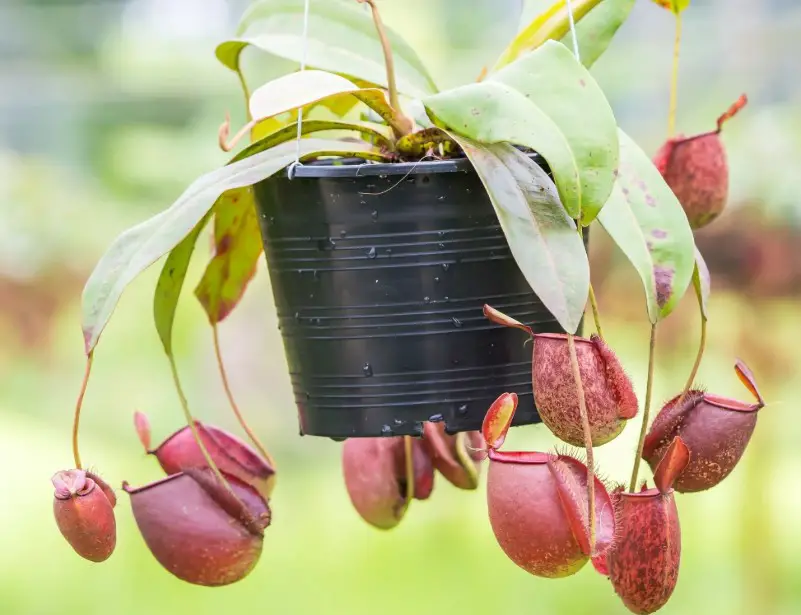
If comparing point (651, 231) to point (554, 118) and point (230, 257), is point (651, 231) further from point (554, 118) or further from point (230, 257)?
point (230, 257)

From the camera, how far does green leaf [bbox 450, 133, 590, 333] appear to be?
56cm

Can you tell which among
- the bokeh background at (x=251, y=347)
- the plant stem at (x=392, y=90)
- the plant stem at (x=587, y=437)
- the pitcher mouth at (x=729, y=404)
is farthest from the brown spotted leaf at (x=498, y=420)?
the bokeh background at (x=251, y=347)

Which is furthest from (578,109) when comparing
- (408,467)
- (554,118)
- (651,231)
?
(408,467)

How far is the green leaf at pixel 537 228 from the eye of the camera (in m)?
0.56

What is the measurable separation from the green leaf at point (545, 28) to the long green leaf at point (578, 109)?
0.17 meters

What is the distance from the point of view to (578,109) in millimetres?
580

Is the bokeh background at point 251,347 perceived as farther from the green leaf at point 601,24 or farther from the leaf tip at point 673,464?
the leaf tip at point 673,464

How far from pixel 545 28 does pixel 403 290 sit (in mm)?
263

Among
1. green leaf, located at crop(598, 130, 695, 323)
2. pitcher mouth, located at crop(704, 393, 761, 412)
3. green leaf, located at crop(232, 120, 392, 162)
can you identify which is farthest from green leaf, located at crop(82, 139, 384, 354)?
pitcher mouth, located at crop(704, 393, 761, 412)

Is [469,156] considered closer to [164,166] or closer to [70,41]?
[164,166]

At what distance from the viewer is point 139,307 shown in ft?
A: 7.68

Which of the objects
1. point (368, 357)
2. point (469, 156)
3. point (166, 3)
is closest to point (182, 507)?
point (368, 357)

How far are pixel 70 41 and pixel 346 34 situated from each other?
182 centimetres

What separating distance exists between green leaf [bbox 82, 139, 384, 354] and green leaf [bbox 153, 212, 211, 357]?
0.04 meters
